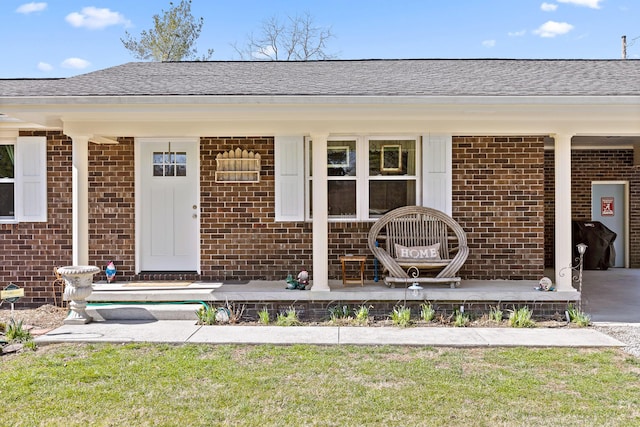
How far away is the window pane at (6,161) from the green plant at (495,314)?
6.73m

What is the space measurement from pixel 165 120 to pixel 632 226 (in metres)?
9.50

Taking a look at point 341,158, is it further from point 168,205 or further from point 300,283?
point 168,205

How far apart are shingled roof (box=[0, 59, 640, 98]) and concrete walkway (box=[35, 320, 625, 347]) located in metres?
2.62

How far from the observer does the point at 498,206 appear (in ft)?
25.8

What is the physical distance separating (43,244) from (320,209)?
4.09 meters

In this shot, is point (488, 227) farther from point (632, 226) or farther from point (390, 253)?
point (632, 226)

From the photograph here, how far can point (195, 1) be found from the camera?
22797mm

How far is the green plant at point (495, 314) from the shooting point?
6.43 metres

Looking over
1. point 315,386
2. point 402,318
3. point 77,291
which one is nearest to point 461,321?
point 402,318

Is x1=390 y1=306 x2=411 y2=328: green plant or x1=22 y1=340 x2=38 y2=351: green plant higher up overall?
x1=390 y1=306 x2=411 y2=328: green plant

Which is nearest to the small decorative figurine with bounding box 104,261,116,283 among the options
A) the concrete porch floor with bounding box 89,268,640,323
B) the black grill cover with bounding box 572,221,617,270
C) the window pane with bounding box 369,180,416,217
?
the concrete porch floor with bounding box 89,268,640,323

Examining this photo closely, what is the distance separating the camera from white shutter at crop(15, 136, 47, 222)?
7676mm

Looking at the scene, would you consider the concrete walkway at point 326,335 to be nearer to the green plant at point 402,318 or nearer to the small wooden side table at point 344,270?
the green plant at point 402,318

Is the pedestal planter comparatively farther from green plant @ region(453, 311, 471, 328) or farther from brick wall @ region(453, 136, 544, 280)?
brick wall @ region(453, 136, 544, 280)
